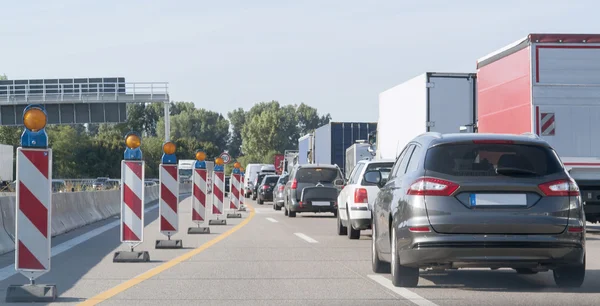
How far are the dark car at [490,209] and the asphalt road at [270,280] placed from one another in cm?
38

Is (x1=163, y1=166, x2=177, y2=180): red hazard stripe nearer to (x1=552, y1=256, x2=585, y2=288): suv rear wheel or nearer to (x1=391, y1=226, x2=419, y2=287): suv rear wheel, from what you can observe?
(x1=391, y1=226, x2=419, y2=287): suv rear wheel

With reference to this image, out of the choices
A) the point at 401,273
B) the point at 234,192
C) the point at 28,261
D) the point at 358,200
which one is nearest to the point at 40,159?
the point at 28,261

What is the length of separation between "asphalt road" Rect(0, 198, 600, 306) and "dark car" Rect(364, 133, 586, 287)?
1.25 feet

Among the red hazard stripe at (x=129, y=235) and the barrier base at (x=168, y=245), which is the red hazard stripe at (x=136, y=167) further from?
the barrier base at (x=168, y=245)

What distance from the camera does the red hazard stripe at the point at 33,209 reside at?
988 centimetres

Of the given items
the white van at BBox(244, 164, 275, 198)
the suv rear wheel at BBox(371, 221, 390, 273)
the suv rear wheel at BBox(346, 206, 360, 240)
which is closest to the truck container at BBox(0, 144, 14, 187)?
the white van at BBox(244, 164, 275, 198)

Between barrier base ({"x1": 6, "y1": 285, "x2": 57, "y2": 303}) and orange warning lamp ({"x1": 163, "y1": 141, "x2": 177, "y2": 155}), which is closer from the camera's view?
barrier base ({"x1": 6, "y1": 285, "x2": 57, "y2": 303})

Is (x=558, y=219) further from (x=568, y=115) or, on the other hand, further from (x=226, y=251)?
(x=568, y=115)

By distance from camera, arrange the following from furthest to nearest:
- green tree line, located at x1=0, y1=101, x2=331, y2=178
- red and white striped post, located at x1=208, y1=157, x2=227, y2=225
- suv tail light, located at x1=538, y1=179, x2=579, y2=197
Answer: green tree line, located at x1=0, y1=101, x2=331, y2=178 → red and white striped post, located at x1=208, y1=157, x2=227, y2=225 → suv tail light, located at x1=538, y1=179, x2=579, y2=197

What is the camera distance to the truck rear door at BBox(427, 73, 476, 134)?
85.4 feet

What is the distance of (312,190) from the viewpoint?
29.9m

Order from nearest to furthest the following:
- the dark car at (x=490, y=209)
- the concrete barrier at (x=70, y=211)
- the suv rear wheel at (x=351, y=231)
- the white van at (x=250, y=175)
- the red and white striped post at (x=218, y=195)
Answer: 1. the dark car at (x=490, y=209)
2. the concrete barrier at (x=70, y=211)
3. the suv rear wheel at (x=351, y=231)
4. the red and white striped post at (x=218, y=195)
5. the white van at (x=250, y=175)

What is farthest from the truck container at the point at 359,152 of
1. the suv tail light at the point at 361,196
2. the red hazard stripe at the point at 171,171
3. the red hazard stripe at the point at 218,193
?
the red hazard stripe at the point at 171,171

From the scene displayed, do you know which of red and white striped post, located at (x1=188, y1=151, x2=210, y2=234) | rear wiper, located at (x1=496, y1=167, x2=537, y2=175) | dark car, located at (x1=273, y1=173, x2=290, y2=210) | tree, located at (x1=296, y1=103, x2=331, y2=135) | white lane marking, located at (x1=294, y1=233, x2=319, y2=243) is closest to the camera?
rear wiper, located at (x1=496, y1=167, x2=537, y2=175)
